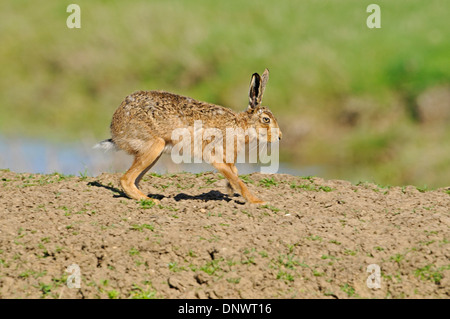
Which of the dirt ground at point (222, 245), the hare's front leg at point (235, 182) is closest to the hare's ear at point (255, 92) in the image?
the hare's front leg at point (235, 182)

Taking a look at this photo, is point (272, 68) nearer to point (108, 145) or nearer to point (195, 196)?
point (108, 145)

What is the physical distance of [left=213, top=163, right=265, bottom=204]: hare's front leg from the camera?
7500mm

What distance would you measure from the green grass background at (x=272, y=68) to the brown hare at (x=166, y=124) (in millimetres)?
6809

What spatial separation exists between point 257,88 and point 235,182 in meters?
1.26

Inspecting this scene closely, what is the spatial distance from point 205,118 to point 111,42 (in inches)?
Result: 558

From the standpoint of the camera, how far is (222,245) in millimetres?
6277

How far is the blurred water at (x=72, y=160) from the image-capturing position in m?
12.1

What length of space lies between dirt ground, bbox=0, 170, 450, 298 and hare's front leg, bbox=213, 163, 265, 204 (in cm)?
12

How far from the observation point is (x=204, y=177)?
28.9 ft

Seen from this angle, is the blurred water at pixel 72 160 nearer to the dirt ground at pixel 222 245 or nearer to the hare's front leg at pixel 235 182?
the hare's front leg at pixel 235 182

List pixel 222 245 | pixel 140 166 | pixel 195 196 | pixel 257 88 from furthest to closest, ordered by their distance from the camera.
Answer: pixel 257 88
pixel 195 196
pixel 140 166
pixel 222 245

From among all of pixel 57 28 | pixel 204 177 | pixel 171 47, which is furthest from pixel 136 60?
pixel 204 177

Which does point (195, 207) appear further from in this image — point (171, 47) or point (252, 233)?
point (171, 47)

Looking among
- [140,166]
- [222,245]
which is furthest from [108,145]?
[222,245]
